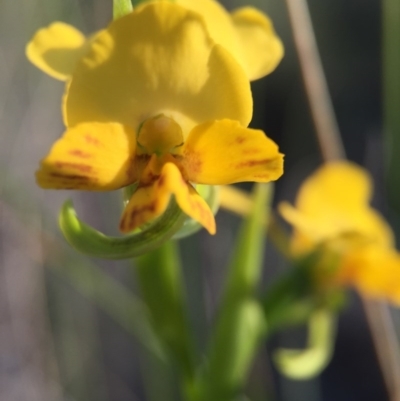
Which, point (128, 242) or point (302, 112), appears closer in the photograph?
point (128, 242)

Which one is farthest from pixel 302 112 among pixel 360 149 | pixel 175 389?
pixel 175 389

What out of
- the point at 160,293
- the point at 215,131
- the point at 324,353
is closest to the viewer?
the point at 215,131

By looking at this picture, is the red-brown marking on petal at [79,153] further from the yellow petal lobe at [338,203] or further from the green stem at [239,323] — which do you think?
the yellow petal lobe at [338,203]

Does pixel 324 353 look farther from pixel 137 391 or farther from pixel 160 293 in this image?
pixel 137 391

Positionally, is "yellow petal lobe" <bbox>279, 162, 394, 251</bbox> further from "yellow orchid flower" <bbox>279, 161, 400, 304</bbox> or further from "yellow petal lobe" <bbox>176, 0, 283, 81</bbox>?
"yellow petal lobe" <bbox>176, 0, 283, 81</bbox>

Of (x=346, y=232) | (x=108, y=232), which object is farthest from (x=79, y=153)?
(x=108, y=232)

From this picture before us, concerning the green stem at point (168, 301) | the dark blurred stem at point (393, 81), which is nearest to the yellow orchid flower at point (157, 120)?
the green stem at point (168, 301)

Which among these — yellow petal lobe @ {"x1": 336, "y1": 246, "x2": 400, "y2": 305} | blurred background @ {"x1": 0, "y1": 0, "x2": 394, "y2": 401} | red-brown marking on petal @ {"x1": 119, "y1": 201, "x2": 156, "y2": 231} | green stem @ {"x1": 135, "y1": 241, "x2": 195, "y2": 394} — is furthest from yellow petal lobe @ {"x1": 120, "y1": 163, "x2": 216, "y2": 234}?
blurred background @ {"x1": 0, "y1": 0, "x2": 394, "y2": 401}
